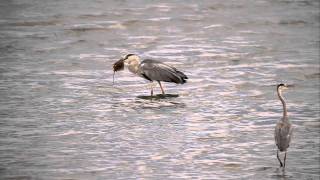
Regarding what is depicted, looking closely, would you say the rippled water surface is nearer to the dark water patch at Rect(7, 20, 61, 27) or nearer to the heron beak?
the dark water patch at Rect(7, 20, 61, 27)

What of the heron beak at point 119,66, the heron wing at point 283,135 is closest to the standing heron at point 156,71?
the heron beak at point 119,66

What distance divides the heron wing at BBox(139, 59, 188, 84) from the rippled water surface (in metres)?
0.27

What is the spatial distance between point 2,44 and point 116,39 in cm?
237

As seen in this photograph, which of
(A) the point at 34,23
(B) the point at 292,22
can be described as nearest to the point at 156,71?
(A) the point at 34,23

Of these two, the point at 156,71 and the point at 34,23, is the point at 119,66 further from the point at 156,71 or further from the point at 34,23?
the point at 34,23

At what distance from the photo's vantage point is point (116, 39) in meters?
21.5

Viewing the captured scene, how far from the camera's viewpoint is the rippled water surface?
40.2 feet

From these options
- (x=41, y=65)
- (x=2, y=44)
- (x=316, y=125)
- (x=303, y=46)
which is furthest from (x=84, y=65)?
(x=316, y=125)

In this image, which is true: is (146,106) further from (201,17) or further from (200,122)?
(201,17)

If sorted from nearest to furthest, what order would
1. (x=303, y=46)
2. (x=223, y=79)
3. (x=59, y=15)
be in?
(x=223, y=79), (x=303, y=46), (x=59, y=15)

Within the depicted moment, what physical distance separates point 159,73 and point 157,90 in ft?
1.96

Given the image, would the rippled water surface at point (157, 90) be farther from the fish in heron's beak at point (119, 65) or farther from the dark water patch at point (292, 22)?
the fish in heron's beak at point (119, 65)

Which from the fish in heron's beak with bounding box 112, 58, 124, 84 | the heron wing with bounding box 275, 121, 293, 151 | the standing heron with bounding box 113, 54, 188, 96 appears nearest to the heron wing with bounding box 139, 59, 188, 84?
the standing heron with bounding box 113, 54, 188, 96

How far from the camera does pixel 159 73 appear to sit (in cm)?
1642
